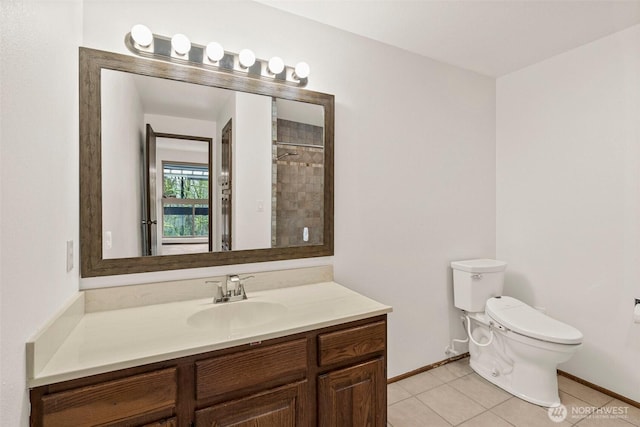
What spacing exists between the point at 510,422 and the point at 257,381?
1603mm

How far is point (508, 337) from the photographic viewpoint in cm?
206

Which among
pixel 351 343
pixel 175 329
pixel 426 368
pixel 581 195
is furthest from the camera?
pixel 426 368

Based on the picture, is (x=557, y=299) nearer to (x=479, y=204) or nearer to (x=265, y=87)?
(x=479, y=204)

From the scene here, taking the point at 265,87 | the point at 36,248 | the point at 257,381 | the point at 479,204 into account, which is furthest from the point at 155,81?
the point at 479,204

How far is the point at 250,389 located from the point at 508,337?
1741 millimetres

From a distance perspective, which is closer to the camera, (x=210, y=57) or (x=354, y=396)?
(x=354, y=396)

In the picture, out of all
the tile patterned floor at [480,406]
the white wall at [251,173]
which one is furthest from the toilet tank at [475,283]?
the white wall at [251,173]

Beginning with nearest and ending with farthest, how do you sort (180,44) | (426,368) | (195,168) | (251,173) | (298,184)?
1. (180,44)
2. (195,168)
3. (251,173)
4. (298,184)
5. (426,368)

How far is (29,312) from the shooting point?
2.78 ft

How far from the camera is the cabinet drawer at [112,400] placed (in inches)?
35.1

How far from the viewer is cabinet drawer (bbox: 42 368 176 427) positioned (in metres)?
0.89

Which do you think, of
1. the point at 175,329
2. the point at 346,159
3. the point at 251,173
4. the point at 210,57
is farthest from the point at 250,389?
the point at 210,57

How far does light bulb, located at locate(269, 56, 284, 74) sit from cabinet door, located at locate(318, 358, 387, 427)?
1.49 metres

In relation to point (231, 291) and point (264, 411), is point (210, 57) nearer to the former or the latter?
point (231, 291)
